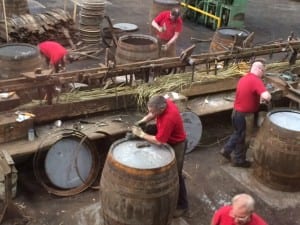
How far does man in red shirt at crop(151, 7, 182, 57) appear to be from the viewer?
10.8 m

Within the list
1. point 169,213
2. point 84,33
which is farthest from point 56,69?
point 84,33

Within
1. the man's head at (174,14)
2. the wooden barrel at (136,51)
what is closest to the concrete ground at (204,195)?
the wooden barrel at (136,51)

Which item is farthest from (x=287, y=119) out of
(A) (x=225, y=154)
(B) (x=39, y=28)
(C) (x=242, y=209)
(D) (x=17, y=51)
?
(B) (x=39, y=28)

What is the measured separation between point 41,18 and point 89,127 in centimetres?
634

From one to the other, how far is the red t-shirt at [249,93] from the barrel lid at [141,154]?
2007mm

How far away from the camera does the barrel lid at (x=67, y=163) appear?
718 cm

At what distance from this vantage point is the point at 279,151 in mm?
7391

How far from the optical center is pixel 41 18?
13.2m

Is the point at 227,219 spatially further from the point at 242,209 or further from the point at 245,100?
the point at 245,100

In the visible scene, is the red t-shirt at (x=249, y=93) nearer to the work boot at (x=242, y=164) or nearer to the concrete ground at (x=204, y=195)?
the work boot at (x=242, y=164)

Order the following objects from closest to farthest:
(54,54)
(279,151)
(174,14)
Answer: (279,151)
(54,54)
(174,14)

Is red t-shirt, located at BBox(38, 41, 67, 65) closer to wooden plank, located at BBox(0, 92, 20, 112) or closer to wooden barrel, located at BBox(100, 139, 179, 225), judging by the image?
wooden plank, located at BBox(0, 92, 20, 112)

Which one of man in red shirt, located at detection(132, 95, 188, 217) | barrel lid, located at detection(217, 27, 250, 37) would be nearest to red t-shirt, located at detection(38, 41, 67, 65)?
man in red shirt, located at detection(132, 95, 188, 217)

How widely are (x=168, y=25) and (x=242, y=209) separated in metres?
6.83
